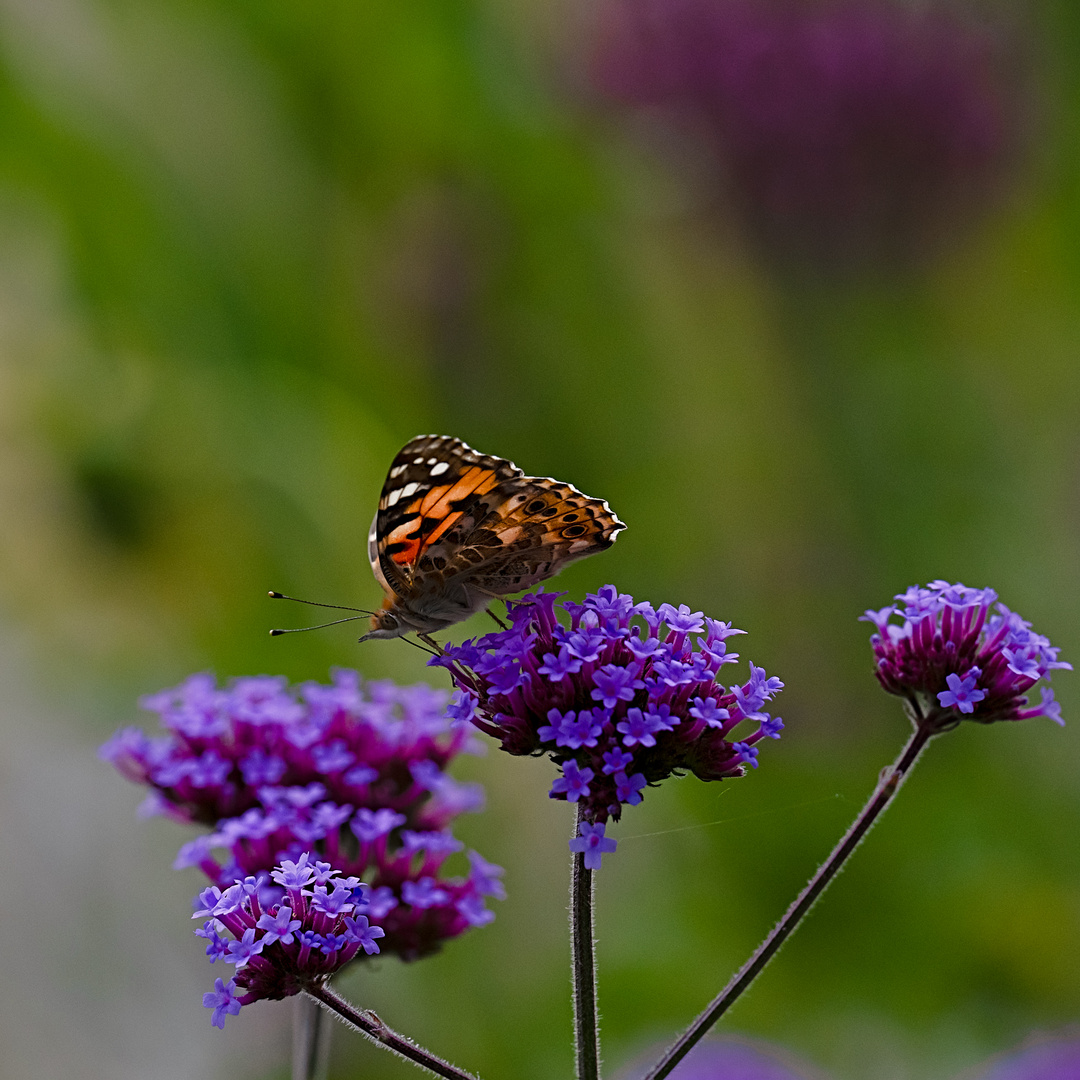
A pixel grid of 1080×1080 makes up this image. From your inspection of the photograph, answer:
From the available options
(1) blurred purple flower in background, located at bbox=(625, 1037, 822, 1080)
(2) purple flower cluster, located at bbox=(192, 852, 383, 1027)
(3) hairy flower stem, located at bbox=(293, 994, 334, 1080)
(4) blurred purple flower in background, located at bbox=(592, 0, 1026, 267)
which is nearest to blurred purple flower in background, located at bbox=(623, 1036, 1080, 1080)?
(1) blurred purple flower in background, located at bbox=(625, 1037, 822, 1080)

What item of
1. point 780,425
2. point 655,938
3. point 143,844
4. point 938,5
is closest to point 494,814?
point 655,938

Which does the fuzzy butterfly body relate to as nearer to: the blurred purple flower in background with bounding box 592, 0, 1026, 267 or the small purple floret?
the small purple floret

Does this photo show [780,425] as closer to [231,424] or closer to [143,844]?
[231,424]

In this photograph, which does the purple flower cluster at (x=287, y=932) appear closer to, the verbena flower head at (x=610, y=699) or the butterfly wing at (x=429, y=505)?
the verbena flower head at (x=610, y=699)

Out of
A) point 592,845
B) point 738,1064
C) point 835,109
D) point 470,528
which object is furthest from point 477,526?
point 835,109

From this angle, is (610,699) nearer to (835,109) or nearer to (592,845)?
(592,845)

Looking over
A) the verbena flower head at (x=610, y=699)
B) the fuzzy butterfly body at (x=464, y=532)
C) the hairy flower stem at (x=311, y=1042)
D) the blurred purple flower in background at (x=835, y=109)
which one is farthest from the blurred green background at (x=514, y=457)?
the verbena flower head at (x=610, y=699)

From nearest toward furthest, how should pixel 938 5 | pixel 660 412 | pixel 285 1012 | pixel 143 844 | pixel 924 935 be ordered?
pixel 924 935
pixel 285 1012
pixel 143 844
pixel 938 5
pixel 660 412
